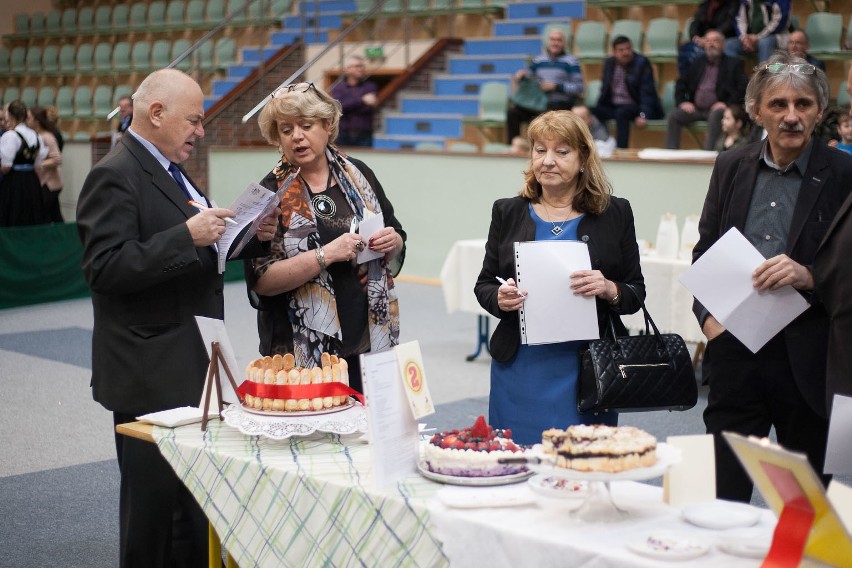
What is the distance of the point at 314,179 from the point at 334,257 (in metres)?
0.25

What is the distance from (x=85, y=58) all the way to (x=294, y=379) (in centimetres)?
1470

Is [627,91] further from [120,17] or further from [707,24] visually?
[120,17]

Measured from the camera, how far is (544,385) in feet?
9.39

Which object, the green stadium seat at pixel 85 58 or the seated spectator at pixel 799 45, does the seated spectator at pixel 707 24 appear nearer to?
the seated spectator at pixel 799 45

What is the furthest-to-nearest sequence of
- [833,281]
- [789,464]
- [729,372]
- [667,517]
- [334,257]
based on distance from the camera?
[334,257] < [729,372] < [833,281] < [667,517] < [789,464]

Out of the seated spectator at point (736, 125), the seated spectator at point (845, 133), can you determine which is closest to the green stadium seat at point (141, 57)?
the seated spectator at point (736, 125)

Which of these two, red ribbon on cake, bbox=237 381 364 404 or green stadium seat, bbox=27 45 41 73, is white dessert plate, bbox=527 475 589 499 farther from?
green stadium seat, bbox=27 45 41 73

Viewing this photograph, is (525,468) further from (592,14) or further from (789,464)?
(592,14)

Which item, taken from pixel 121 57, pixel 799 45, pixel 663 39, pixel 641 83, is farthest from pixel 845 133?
pixel 121 57

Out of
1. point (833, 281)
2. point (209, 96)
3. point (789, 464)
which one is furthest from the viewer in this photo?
point (209, 96)

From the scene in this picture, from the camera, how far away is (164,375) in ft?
9.43

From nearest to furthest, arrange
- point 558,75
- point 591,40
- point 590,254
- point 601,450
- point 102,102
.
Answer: point 601,450, point 590,254, point 558,75, point 591,40, point 102,102

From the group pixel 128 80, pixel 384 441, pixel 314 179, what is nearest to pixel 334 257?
pixel 314 179

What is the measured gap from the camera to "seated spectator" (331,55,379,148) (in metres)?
11.1
